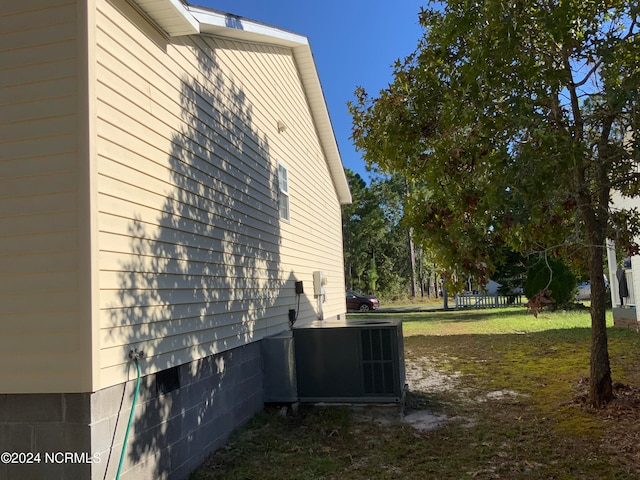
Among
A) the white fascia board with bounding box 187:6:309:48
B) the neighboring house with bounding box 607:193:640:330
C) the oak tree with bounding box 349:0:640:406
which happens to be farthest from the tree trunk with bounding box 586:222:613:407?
the neighboring house with bounding box 607:193:640:330

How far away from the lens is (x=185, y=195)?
487 centimetres

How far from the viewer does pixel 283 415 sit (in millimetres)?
6340

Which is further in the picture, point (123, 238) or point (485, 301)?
point (485, 301)

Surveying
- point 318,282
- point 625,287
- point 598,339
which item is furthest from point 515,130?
point 625,287

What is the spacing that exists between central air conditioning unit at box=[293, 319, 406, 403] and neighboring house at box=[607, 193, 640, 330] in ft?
26.0

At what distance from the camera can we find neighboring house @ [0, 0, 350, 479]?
10.8 feet

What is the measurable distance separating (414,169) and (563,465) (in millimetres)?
3718

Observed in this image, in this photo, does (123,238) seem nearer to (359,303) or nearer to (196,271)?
(196,271)

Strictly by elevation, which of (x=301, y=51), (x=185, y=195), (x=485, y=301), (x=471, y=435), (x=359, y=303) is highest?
(x=301, y=51)

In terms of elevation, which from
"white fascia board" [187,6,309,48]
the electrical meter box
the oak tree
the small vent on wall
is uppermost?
"white fascia board" [187,6,309,48]

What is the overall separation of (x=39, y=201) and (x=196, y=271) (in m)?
1.82

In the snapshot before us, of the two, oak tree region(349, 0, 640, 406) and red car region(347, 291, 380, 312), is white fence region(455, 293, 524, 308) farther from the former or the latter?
oak tree region(349, 0, 640, 406)

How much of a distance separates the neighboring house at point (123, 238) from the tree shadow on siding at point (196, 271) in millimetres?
21

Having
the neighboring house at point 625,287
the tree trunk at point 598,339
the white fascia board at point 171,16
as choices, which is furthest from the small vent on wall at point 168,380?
the neighboring house at point 625,287
